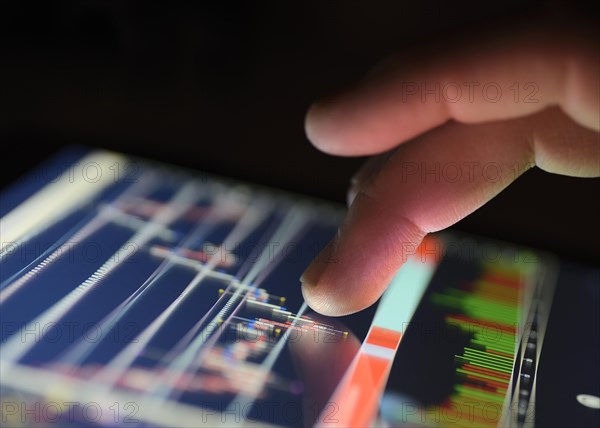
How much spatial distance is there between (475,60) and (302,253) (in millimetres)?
298

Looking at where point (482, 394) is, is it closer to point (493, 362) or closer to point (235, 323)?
point (493, 362)

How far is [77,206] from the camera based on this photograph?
86 cm

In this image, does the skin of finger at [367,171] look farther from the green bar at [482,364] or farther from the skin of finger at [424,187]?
the green bar at [482,364]

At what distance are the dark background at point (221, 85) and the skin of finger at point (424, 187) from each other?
0.29 metres

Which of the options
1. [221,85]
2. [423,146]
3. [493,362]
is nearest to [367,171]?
[423,146]

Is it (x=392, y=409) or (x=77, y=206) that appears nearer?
(x=392, y=409)

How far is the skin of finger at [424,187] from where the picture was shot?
2.15ft

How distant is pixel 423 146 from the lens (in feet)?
2.19

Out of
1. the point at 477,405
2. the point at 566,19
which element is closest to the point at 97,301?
the point at 477,405

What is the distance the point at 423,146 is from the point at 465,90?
7cm

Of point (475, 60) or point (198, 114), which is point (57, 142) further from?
point (475, 60)

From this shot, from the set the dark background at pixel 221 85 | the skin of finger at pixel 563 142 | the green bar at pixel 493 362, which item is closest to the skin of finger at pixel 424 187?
the skin of finger at pixel 563 142

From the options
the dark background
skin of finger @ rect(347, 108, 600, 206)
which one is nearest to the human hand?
skin of finger @ rect(347, 108, 600, 206)

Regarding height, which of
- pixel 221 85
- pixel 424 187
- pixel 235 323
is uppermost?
pixel 221 85
